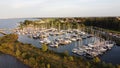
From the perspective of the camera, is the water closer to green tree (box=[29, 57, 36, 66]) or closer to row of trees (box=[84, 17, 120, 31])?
green tree (box=[29, 57, 36, 66])

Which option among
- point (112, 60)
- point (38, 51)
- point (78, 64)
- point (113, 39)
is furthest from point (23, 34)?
point (78, 64)

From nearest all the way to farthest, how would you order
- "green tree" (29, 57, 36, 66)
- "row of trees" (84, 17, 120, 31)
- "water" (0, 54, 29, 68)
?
"green tree" (29, 57, 36, 66)
"water" (0, 54, 29, 68)
"row of trees" (84, 17, 120, 31)

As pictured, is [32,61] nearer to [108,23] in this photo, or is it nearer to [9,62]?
[9,62]

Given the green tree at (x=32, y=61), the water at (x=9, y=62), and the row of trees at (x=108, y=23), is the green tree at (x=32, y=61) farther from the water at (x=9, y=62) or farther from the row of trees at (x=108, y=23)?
the row of trees at (x=108, y=23)

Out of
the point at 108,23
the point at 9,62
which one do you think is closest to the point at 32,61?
the point at 9,62

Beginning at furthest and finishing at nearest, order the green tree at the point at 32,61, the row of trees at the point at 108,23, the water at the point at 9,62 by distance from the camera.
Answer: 1. the row of trees at the point at 108,23
2. the water at the point at 9,62
3. the green tree at the point at 32,61

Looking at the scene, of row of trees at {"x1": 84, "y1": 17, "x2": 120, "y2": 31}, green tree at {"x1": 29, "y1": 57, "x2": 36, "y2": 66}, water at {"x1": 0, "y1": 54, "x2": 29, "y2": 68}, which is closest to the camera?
green tree at {"x1": 29, "y1": 57, "x2": 36, "y2": 66}

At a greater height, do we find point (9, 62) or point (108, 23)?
point (108, 23)

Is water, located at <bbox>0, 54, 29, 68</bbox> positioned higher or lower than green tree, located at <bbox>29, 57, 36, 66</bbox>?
lower

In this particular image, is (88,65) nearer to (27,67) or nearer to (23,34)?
(27,67)

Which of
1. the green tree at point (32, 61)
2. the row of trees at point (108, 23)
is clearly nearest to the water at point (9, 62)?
the green tree at point (32, 61)

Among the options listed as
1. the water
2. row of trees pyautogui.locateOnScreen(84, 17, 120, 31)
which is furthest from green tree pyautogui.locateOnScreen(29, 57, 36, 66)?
row of trees pyautogui.locateOnScreen(84, 17, 120, 31)
